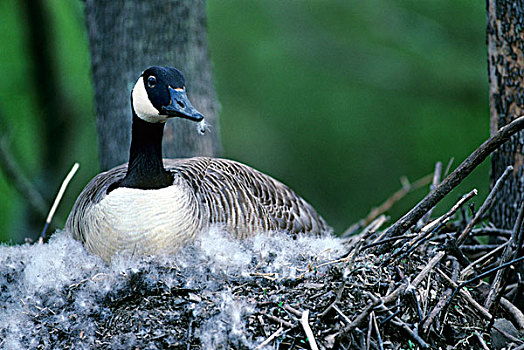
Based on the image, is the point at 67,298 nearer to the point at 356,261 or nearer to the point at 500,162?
the point at 356,261

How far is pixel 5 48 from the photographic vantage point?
615cm

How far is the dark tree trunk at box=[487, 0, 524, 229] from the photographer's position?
3.45m

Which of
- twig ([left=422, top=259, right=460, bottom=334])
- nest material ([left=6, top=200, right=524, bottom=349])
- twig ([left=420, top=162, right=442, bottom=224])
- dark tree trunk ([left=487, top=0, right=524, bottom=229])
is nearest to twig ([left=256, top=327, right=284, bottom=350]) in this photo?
nest material ([left=6, top=200, right=524, bottom=349])

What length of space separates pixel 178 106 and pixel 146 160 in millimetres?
376

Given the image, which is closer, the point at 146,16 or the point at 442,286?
the point at 442,286

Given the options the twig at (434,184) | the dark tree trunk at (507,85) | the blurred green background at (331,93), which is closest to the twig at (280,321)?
the twig at (434,184)

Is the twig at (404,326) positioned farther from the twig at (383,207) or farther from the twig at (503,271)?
the twig at (383,207)

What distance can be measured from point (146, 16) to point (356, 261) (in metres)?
Answer: 2.15

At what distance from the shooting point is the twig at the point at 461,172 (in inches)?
107

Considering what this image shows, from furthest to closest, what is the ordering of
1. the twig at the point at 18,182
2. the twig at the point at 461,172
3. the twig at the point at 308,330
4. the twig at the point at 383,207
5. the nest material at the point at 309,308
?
the twig at the point at 18,182 < the twig at the point at 383,207 < the twig at the point at 461,172 < the nest material at the point at 309,308 < the twig at the point at 308,330

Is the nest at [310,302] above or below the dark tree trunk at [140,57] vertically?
below

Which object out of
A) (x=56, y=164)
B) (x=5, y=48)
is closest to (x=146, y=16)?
(x=56, y=164)

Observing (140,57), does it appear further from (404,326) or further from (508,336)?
(508,336)

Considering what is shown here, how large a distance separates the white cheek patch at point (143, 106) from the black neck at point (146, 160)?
41 mm
